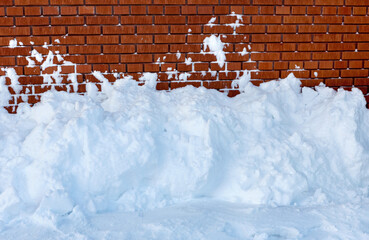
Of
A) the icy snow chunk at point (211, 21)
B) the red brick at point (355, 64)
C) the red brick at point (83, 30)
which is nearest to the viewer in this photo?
the red brick at point (83, 30)

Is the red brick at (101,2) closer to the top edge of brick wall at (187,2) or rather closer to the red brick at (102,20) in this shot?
the top edge of brick wall at (187,2)

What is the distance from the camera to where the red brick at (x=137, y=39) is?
3482 millimetres

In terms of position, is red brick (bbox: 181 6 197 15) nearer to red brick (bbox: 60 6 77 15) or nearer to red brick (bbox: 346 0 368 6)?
red brick (bbox: 60 6 77 15)

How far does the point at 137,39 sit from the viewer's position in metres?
3.49

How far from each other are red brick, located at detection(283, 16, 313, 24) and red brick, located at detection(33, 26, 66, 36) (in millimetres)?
2190

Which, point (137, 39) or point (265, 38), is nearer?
point (137, 39)

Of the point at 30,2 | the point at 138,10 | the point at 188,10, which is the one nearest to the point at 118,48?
the point at 138,10

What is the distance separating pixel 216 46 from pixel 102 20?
114 cm

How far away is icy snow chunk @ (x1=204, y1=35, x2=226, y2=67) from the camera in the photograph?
11.7ft

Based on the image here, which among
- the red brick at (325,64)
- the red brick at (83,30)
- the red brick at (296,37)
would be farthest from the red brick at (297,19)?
the red brick at (83,30)

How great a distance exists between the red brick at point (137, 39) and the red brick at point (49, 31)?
22.3 inches

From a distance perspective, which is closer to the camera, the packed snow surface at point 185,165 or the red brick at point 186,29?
the packed snow surface at point 185,165

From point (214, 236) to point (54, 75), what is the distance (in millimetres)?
2190

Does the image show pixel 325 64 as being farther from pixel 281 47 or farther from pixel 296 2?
pixel 296 2
